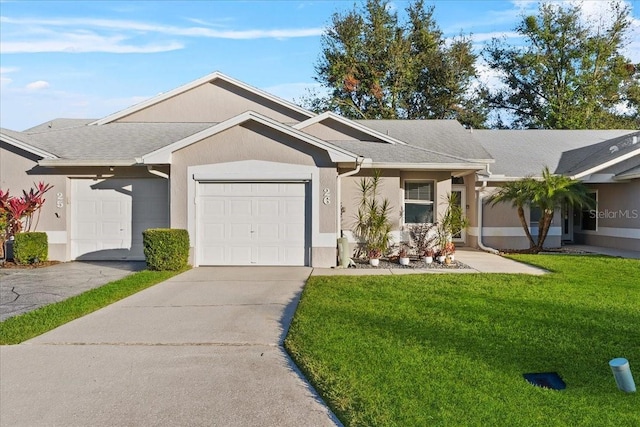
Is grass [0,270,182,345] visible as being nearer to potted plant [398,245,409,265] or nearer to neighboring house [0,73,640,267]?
neighboring house [0,73,640,267]

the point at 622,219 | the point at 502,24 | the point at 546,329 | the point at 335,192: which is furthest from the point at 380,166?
the point at 502,24

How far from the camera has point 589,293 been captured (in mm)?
8703

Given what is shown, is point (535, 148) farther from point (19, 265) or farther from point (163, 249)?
point (19, 265)

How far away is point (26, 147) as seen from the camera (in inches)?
531

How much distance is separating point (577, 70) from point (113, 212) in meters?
31.2

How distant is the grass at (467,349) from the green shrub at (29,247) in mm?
8264

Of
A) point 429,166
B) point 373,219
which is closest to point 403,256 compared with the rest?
point 373,219

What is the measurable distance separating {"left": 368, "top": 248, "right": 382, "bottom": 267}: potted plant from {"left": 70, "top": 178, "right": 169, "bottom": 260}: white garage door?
5.95m

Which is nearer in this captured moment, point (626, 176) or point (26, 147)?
point (26, 147)

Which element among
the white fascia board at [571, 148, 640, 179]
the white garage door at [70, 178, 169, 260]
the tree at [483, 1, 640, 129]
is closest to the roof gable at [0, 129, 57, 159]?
the white garage door at [70, 178, 169, 260]

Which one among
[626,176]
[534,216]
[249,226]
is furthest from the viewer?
[534,216]

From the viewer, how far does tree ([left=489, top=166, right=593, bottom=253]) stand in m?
14.8

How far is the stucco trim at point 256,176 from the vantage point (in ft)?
40.6

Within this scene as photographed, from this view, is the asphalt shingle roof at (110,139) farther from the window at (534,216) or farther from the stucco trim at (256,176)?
the window at (534,216)
